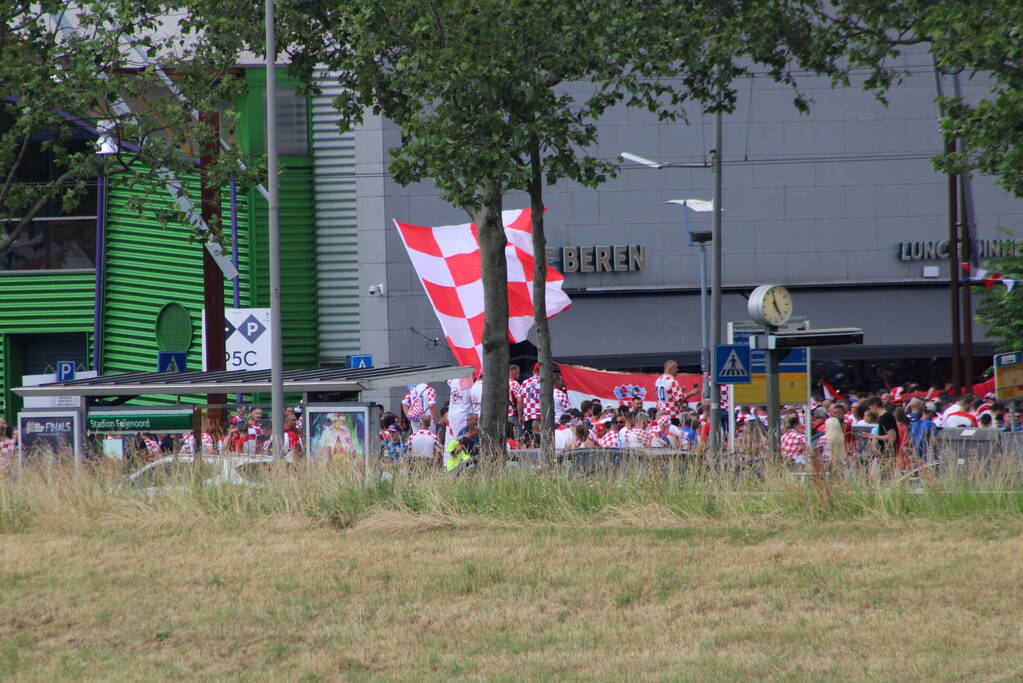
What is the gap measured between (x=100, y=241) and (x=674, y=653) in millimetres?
24744

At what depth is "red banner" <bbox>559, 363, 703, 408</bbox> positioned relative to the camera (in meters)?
24.3

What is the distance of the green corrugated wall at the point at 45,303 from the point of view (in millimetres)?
30875

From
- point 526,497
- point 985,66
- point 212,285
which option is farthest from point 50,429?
point 985,66

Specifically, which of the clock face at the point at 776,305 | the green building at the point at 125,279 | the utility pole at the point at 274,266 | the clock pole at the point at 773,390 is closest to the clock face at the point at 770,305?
the clock face at the point at 776,305

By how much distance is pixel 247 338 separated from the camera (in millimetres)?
19438

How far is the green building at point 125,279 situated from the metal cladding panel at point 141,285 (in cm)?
2

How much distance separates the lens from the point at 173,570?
10.5 meters

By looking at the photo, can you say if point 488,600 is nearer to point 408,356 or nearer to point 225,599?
point 225,599

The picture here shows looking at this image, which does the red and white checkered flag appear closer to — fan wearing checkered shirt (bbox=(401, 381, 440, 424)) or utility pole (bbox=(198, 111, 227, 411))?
fan wearing checkered shirt (bbox=(401, 381, 440, 424))

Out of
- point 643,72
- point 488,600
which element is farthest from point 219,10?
point 488,600

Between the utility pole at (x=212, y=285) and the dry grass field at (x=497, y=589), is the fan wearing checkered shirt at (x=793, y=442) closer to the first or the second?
the dry grass field at (x=497, y=589)

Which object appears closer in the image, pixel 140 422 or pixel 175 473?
pixel 175 473

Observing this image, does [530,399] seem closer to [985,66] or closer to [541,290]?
[541,290]

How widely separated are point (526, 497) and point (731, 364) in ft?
19.5
